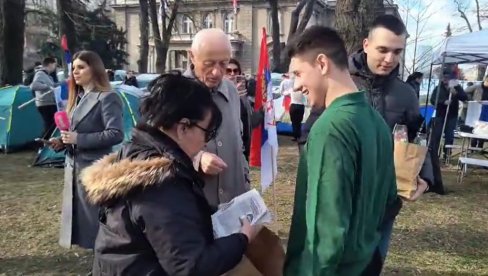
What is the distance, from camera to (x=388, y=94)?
2.81 meters

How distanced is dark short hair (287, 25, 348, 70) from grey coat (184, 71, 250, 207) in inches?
40.4

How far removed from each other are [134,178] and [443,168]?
8.89m

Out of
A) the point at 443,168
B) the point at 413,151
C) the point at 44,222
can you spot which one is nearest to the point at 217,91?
the point at 413,151

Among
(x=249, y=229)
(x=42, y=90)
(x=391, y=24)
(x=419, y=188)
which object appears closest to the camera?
(x=249, y=229)

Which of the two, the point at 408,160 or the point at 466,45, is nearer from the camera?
the point at 408,160

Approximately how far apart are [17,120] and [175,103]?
8.91 metres

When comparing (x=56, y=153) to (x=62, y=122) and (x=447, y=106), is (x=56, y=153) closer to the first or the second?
(x=62, y=122)

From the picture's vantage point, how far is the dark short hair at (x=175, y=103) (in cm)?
157

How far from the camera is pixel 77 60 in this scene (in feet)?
11.6

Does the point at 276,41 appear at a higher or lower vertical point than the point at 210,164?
higher

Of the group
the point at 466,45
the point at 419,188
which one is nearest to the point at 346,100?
the point at 419,188

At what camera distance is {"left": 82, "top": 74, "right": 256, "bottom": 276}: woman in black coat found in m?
1.47

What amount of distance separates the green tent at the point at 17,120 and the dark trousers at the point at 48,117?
0.52 m

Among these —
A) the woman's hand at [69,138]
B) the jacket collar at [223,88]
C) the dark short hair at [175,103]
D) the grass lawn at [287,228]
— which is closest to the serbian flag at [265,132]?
the grass lawn at [287,228]
